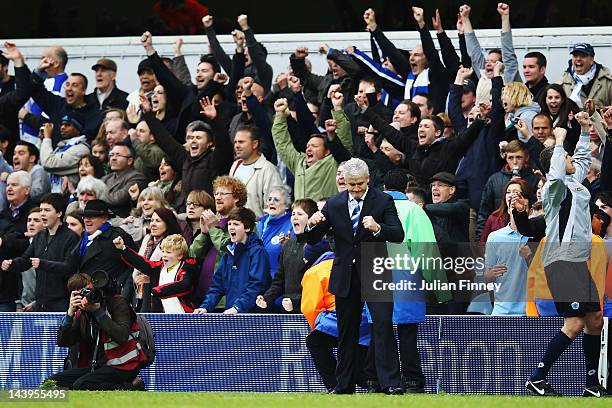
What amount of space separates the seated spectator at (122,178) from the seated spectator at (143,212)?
208 millimetres

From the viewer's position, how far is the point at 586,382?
12.5 m

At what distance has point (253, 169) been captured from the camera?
15945mm

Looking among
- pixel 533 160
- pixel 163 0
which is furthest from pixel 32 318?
pixel 163 0

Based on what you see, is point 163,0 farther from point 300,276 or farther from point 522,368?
point 522,368

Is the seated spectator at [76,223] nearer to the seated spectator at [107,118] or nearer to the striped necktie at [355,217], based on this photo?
the seated spectator at [107,118]

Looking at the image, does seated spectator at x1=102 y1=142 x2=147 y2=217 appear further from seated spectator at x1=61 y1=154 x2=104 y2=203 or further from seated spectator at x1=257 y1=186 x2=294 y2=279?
seated spectator at x1=257 y1=186 x2=294 y2=279

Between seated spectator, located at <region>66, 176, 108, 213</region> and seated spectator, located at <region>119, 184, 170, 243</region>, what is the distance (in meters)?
0.44

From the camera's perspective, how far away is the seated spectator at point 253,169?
15.8 m

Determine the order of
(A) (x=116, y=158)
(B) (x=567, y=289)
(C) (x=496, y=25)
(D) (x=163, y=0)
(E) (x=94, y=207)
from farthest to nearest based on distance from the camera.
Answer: (D) (x=163, y=0) → (C) (x=496, y=25) → (A) (x=116, y=158) → (E) (x=94, y=207) → (B) (x=567, y=289)

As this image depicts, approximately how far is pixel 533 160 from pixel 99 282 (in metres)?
4.68

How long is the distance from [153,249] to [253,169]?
5.19ft

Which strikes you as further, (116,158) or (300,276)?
(116,158)

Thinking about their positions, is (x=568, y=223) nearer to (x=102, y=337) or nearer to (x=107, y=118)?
(x=102, y=337)

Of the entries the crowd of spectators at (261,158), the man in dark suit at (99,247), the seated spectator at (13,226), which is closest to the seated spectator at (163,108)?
the crowd of spectators at (261,158)
